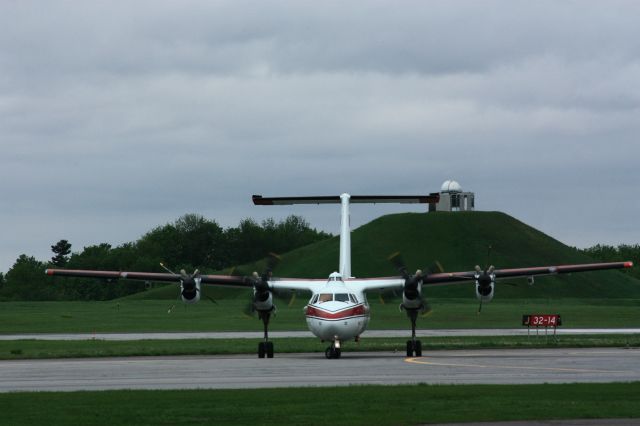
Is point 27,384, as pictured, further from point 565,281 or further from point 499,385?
point 565,281

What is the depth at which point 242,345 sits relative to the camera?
5125 centimetres

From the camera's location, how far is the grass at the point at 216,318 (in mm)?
78750

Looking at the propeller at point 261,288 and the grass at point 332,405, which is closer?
the grass at point 332,405

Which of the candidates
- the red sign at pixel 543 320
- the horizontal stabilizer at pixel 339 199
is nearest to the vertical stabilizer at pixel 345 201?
the horizontal stabilizer at pixel 339 199

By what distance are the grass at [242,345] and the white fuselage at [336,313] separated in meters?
4.14

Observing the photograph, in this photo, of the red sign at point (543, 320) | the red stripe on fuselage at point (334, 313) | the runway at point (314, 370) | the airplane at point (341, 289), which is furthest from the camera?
the red sign at point (543, 320)

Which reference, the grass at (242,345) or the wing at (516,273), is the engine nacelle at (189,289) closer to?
the grass at (242,345)

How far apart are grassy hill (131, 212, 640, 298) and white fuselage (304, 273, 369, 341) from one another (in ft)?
321

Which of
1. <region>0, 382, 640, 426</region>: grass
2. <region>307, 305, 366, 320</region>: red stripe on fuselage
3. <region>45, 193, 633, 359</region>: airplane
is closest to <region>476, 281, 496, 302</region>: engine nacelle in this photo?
<region>45, 193, 633, 359</region>: airplane

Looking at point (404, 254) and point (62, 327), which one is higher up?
point (404, 254)

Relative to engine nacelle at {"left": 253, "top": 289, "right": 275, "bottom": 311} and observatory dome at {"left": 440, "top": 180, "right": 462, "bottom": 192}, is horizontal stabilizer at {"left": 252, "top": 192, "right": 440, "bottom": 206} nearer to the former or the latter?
engine nacelle at {"left": 253, "top": 289, "right": 275, "bottom": 311}

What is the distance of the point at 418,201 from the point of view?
154ft

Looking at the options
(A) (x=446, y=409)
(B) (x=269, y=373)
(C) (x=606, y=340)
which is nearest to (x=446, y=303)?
(C) (x=606, y=340)

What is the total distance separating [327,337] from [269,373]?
8.10 m
